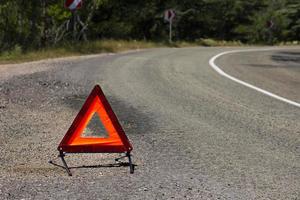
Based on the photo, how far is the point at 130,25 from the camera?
34781mm

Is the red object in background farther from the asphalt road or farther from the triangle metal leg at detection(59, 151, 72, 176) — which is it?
the triangle metal leg at detection(59, 151, 72, 176)

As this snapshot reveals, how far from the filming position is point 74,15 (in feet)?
77.4

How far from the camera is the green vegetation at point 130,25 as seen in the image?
815 inches

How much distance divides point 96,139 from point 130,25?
2993cm

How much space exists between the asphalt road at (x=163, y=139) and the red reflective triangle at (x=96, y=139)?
0.16 metres

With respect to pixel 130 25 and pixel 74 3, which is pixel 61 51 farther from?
pixel 130 25

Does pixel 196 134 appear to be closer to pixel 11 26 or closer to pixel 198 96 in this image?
pixel 198 96

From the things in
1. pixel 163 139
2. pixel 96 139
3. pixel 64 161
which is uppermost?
pixel 96 139

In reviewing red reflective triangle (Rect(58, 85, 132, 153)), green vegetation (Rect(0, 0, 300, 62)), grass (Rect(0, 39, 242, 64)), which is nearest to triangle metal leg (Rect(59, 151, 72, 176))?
red reflective triangle (Rect(58, 85, 132, 153))

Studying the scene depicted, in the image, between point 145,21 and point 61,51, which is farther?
point 145,21

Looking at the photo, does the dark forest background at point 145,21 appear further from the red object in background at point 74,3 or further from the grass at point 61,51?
the red object in background at point 74,3

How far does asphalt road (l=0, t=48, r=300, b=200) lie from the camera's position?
14.8 feet

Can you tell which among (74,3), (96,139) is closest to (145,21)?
(74,3)

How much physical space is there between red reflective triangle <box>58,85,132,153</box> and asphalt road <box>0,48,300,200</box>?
16cm
